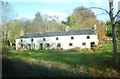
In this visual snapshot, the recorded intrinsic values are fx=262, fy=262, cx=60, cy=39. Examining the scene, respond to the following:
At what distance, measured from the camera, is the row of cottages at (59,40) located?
11.1 meters

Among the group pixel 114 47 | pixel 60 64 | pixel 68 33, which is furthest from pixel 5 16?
pixel 114 47

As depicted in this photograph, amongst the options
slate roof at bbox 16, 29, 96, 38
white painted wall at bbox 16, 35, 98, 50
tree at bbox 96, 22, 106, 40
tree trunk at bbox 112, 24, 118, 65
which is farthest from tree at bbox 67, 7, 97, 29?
tree trunk at bbox 112, 24, 118, 65

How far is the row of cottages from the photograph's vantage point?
11141 millimetres

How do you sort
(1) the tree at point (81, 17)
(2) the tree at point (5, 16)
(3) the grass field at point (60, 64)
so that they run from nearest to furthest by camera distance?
(3) the grass field at point (60, 64) → (2) the tree at point (5, 16) → (1) the tree at point (81, 17)

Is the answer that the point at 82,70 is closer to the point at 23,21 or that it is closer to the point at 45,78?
the point at 45,78

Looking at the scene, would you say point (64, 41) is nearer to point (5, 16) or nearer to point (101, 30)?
point (101, 30)

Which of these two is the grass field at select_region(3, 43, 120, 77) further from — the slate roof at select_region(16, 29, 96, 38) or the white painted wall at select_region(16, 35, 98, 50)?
the slate roof at select_region(16, 29, 96, 38)

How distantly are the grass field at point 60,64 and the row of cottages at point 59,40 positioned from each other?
0.50 m

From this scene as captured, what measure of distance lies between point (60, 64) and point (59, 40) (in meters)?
2.78

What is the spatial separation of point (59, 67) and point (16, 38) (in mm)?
2365

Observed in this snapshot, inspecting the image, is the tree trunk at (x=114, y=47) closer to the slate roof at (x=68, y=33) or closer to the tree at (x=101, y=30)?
the tree at (x=101, y=30)

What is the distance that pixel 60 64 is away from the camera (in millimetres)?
9742

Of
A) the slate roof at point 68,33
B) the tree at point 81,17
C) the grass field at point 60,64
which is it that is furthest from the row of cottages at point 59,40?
the tree at point 81,17

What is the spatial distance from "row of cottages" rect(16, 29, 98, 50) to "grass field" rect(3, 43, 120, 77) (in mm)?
496
